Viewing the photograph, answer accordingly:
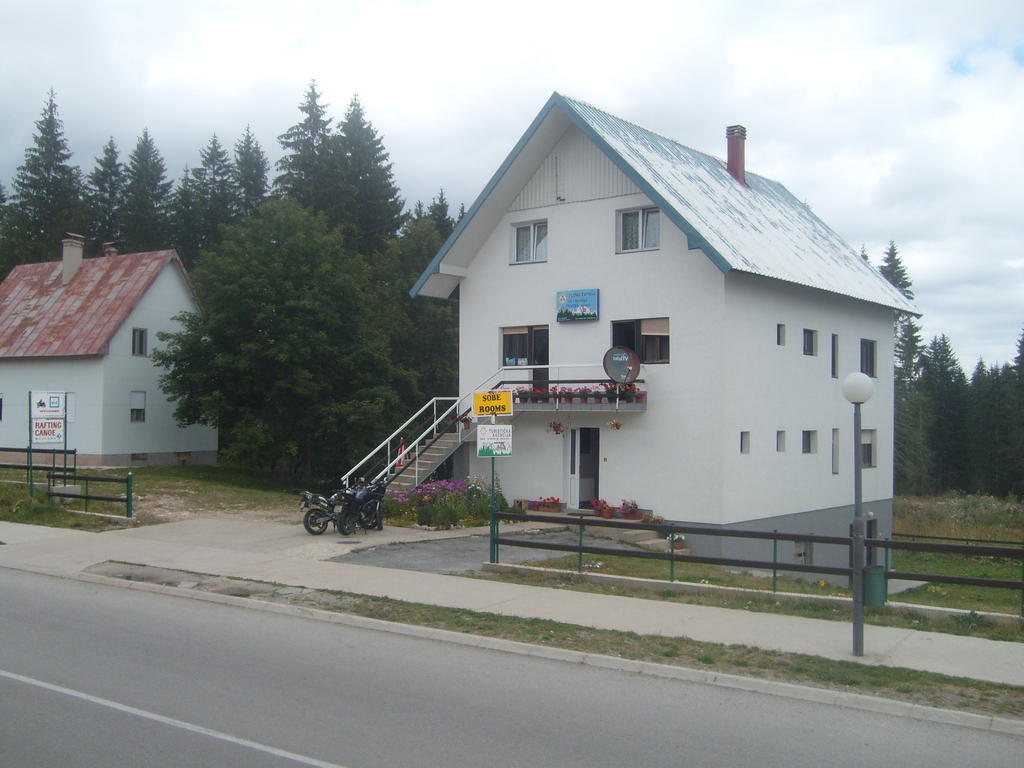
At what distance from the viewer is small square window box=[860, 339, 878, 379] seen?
29562 millimetres

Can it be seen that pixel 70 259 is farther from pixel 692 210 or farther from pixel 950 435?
pixel 950 435

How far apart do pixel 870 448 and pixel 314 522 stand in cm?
1924

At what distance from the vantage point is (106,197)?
64688mm

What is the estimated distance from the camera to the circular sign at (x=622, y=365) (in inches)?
891

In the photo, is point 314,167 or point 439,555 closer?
point 439,555

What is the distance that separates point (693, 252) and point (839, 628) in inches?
525

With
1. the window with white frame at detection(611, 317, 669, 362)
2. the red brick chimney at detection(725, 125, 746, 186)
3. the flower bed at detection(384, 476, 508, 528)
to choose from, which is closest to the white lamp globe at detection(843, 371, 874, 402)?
the flower bed at detection(384, 476, 508, 528)

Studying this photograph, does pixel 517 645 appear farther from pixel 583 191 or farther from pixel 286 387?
pixel 286 387

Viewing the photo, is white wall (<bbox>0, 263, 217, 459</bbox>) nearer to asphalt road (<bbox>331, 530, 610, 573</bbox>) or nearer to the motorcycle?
the motorcycle

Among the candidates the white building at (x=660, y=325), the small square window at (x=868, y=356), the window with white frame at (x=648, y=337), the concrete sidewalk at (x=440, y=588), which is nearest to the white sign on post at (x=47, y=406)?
the concrete sidewalk at (x=440, y=588)

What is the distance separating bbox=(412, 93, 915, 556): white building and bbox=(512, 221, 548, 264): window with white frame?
48 millimetres

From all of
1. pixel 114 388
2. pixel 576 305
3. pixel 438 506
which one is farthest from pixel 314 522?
pixel 114 388

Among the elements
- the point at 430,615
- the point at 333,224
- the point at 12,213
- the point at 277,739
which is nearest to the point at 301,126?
the point at 333,224

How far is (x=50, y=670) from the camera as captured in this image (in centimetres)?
859
